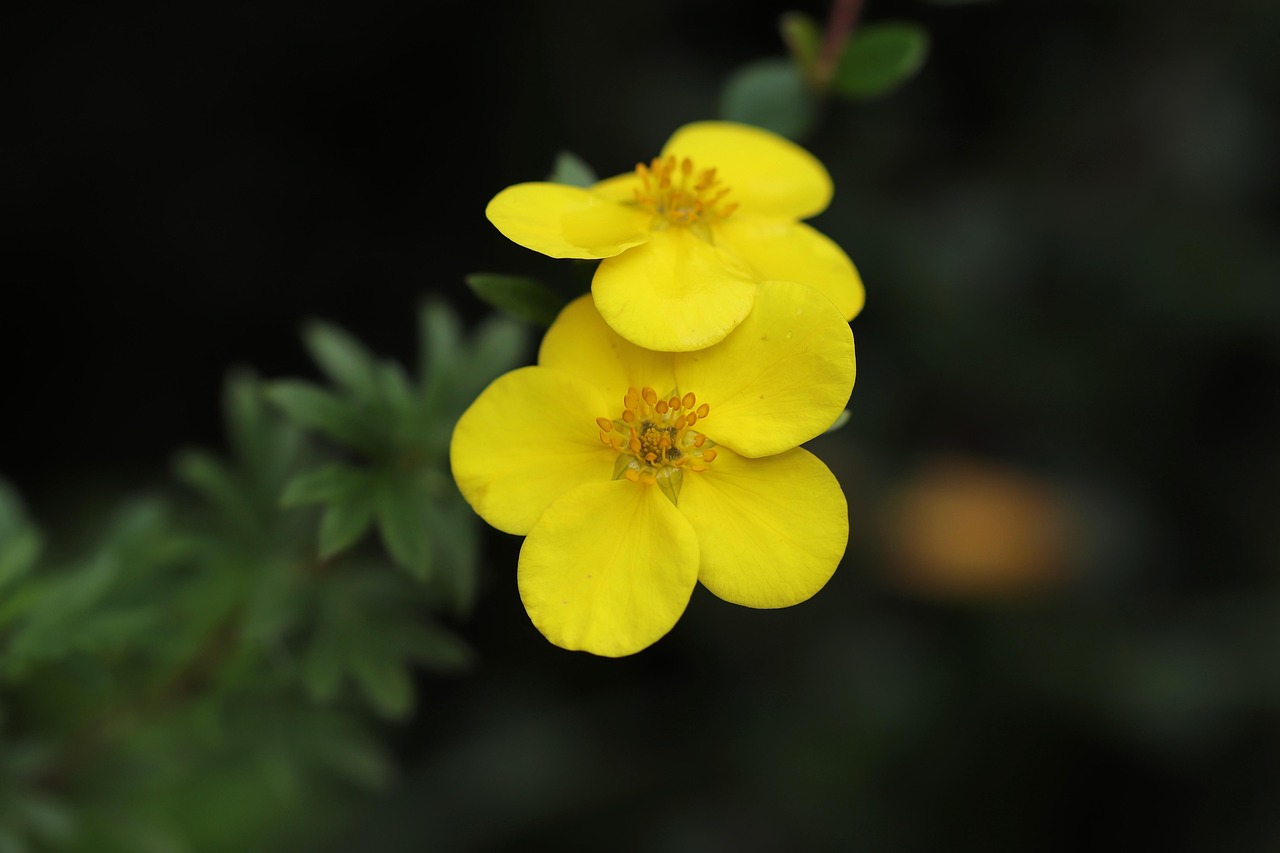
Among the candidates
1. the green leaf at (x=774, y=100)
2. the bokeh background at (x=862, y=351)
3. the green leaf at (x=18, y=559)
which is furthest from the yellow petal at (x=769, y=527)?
the bokeh background at (x=862, y=351)

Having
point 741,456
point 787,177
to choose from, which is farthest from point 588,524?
point 787,177

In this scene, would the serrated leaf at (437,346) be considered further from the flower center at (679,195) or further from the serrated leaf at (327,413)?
the flower center at (679,195)

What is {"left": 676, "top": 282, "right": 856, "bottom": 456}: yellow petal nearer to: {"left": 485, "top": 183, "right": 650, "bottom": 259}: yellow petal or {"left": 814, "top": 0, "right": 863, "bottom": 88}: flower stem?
{"left": 485, "top": 183, "right": 650, "bottom": 259}: yellow petal

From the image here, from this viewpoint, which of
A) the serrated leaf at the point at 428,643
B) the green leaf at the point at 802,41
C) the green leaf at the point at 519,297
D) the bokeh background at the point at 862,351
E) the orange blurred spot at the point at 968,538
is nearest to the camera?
the green leaf at the point at 519,297

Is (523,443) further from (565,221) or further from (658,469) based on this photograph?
(565,221)

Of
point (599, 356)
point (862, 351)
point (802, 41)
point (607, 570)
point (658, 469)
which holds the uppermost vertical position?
point (862, 351)

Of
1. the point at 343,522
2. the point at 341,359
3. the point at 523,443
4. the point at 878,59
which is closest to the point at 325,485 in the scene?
the point at 343,522

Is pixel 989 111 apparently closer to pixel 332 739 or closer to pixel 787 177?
pixel 787 177
